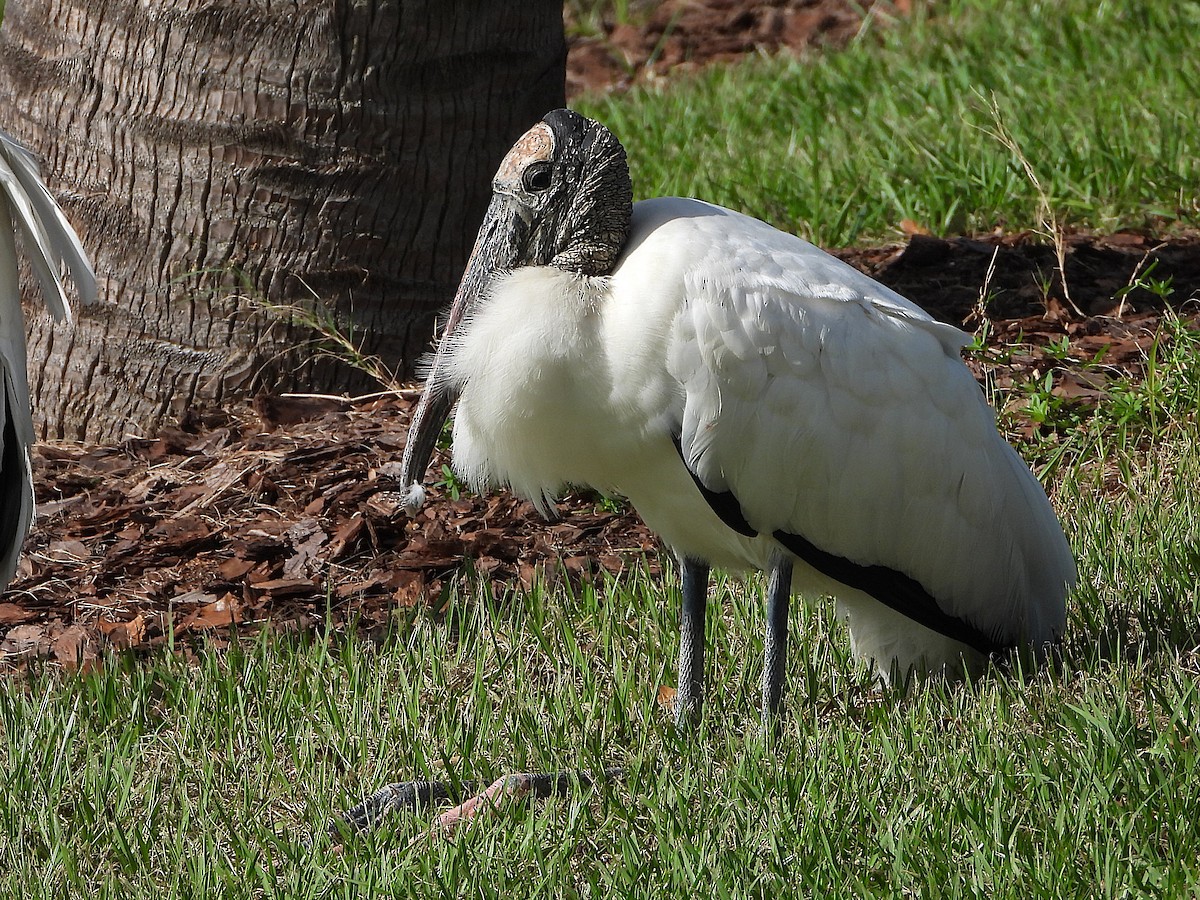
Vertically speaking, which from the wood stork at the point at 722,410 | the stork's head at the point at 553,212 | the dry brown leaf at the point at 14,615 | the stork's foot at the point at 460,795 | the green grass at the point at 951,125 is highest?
the green grass at the point at 951,125

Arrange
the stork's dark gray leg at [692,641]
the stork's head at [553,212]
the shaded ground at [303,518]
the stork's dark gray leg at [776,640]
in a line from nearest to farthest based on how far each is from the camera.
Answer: the stork's head at [553,212] → the stork's dark gray leg at [776,640] → the stork's dark gray leg at [692,641] → the shaded ground at [303,518]

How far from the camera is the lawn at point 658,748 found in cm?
279

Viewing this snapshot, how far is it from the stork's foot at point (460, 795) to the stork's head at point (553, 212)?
31.8 inches

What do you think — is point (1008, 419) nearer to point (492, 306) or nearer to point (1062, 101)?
point (492, 306)

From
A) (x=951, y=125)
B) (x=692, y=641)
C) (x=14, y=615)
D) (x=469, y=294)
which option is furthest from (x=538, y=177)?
(x=951, y=125)

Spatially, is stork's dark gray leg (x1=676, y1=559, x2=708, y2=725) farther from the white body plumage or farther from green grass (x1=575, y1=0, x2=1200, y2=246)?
green grass (x1=575, y1=0, x2=1200, y2=246)

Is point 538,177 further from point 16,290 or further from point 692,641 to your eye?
point 16,290

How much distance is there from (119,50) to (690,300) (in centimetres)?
285

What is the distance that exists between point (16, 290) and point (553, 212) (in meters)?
1.45

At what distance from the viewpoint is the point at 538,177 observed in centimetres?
342

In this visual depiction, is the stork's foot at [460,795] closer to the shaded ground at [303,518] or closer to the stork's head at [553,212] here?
the stork's head at [553,212]

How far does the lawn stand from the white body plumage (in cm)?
37

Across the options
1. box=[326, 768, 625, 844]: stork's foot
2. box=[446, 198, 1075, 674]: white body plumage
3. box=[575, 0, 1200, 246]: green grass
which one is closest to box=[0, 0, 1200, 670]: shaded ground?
box=[575, 0, 1200, 246]: green grass

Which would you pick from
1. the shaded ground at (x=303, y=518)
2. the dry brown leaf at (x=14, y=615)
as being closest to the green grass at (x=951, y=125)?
the shaded ground at (x=303, y=518)
